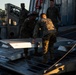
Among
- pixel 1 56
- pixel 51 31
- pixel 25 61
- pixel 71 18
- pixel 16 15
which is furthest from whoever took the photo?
pixel 16 15

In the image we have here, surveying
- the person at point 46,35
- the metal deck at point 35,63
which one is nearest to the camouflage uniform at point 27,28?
the metal deck at point 35,63

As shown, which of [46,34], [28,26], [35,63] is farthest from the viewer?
[28,26]

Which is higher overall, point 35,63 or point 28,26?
point 28,26

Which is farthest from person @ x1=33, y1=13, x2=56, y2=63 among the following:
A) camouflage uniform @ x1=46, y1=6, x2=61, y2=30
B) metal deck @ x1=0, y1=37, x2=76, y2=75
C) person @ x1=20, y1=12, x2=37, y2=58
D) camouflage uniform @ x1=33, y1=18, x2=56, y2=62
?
camouflage uniform @ x1=46, y1=6, x2=61, y2=30

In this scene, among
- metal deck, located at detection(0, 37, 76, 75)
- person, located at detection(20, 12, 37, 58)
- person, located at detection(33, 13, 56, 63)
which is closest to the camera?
metal deck, located at detection(0, 37, 76, 75)

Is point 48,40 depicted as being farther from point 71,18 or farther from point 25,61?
point 71,18

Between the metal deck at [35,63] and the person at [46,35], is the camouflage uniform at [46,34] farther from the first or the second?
the metal deck at [35,63]

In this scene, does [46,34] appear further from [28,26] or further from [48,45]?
[28,26]

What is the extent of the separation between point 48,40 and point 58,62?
664 mm

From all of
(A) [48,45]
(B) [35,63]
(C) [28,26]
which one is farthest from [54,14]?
(B) [35,63]

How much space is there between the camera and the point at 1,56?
1080cm

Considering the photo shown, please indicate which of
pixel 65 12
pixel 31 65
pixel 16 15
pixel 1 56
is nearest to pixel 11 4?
pixel 16 15

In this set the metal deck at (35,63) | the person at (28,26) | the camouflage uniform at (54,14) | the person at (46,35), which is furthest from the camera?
the camouflage uniform at (54,14)

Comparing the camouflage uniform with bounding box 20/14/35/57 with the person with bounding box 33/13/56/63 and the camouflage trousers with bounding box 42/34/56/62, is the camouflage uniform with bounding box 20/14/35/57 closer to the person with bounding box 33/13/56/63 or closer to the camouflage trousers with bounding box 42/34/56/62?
the person with bounding box 33/13/56/63
